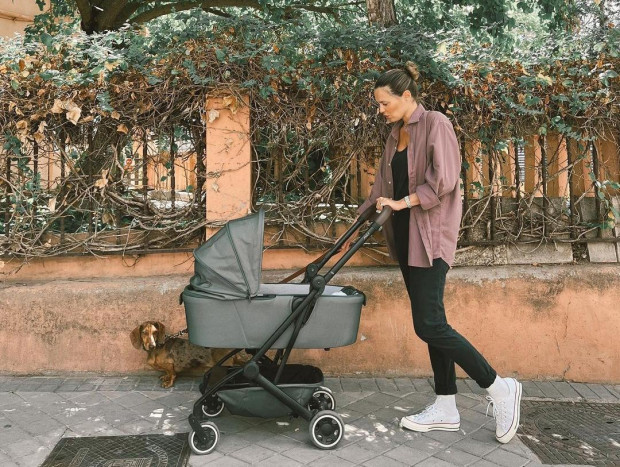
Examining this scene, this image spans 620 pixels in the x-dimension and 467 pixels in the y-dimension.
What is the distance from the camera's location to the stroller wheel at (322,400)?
3857mm

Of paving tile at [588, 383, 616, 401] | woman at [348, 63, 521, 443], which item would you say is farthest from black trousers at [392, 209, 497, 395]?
paving tile at [588, 383, 616, 401]

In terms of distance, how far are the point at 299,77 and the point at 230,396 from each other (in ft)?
8.22

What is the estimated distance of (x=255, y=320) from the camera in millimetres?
3580

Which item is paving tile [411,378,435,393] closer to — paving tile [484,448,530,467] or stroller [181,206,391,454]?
paving tile [484,448,530,467]

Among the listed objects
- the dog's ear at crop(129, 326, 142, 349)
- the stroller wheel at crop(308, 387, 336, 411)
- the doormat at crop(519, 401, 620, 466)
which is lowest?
the doormat at crop(519, 401, 620, 466)

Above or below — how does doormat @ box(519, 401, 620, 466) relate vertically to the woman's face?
below

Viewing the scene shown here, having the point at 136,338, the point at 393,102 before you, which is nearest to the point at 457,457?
the point at 393,102

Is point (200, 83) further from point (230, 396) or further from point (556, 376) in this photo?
point (556, 376)

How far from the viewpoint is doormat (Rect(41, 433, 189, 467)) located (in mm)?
3494

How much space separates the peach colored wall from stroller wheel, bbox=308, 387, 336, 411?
104 centimetres

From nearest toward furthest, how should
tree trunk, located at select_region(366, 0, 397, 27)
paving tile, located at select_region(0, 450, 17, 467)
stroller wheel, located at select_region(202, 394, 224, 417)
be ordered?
paving tile, located at select_region(0, 450, 17, 467), stroller wheel, located at select_region(202, 394, 224, 417), tree trunk, located at select_region(366, 0, 397, 27)

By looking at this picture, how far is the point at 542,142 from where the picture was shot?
519cm

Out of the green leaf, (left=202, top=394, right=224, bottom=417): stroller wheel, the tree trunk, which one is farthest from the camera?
the tree trunk

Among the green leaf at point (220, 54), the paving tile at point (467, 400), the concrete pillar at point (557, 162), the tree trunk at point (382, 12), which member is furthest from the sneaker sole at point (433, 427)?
the tree trunk at point (382, 12)
